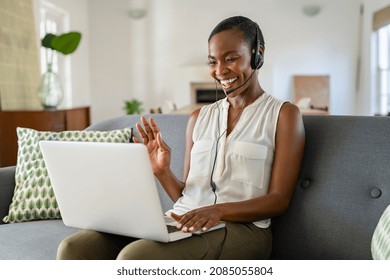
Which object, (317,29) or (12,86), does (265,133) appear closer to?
(12,86)

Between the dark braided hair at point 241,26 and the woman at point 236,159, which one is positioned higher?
the dark braided hair at point 241,26

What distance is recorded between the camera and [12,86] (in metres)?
4.86

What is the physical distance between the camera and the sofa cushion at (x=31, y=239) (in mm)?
1610

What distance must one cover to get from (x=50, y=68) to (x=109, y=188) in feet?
12.2

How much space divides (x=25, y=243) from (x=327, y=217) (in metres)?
0.92

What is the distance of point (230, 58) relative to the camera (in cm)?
157

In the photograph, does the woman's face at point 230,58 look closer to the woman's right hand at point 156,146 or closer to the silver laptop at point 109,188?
the woman's right hand at point 156,146

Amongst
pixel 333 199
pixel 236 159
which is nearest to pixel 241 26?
pixel 236 159

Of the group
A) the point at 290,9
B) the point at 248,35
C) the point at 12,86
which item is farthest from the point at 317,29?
the point at 248,35

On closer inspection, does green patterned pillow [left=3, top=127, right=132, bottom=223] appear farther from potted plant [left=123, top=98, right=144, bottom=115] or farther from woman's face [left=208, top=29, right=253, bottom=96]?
potted plant [left=123, top=98, right=144, bottom=115]

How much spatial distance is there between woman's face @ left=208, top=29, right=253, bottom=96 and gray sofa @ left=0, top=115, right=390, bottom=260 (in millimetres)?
271

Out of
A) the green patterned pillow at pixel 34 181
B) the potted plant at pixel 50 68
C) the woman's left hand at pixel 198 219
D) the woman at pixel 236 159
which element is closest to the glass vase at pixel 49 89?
the potted plant at pixel 50 68

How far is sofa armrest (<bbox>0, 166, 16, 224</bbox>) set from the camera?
1998mm

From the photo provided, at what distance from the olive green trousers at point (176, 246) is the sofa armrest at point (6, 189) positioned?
0.80m
